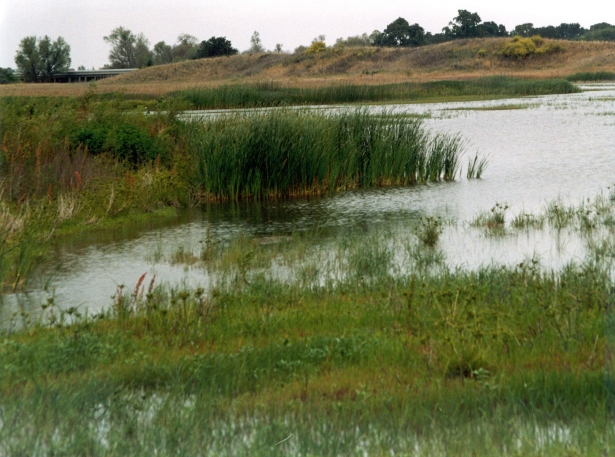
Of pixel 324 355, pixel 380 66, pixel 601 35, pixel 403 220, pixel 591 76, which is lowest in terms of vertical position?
pixel 403 220

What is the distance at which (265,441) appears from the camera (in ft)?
13.7

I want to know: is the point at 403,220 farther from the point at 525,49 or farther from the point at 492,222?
the point at 525,49

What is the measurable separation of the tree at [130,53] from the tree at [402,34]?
29.9 meters

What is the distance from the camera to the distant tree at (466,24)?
86.1 metres

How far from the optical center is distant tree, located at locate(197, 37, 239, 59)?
3605 inches

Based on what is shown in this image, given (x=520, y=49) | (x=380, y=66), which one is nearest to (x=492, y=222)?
(x=520, y=49)

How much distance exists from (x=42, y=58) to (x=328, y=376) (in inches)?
2569

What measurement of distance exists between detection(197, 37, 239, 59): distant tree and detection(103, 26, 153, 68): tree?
23.5 ft

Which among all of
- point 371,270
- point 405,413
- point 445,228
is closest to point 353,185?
point 445,228

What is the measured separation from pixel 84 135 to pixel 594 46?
6691 cm

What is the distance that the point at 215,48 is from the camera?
300 feet

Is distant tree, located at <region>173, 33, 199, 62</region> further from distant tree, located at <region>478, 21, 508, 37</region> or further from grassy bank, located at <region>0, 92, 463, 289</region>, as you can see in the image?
grassy bank, located at <region>0, 92, 463, 289</region>

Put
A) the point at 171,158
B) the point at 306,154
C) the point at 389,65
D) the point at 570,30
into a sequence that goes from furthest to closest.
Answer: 1. the point at 570,30
2. the point at 389,65
3. the point at 171,158
4. the point at 306,154

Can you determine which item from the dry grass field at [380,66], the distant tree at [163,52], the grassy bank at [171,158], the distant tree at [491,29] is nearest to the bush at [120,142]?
the grassy bank at [171,158]
